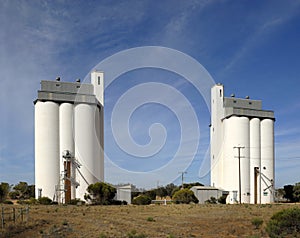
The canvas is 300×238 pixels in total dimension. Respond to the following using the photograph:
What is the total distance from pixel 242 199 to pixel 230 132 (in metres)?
13.7

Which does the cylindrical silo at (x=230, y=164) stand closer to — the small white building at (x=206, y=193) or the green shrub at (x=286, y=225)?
the small white building at (x=206, y=193)

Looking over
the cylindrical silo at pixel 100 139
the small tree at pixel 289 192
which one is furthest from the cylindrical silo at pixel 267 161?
the cylindrical silo at pixel 100 139

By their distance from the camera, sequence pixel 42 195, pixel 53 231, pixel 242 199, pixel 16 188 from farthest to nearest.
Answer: pixel 16 188
pixel 242 199
pixel 42 195
pixel 53 231

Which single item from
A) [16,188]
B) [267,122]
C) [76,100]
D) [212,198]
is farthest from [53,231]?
[16,188]

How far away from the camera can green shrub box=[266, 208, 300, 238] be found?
25.8 meters

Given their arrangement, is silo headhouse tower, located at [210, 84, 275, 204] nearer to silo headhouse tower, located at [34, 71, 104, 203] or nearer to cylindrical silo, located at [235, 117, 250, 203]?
cylindrical silo, located at [235, 117, 250, 203]

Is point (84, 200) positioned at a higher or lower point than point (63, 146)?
lower

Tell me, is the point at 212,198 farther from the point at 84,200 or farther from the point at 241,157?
the point at 84,200

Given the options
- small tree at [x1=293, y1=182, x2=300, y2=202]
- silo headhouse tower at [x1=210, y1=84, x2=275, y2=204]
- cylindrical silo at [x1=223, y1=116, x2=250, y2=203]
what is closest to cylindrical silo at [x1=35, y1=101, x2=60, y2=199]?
silo headhouse tower at [x1=210, y1=84, x2=275, y2=204]

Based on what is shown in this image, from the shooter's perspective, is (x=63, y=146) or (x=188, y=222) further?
(x=63, y=146)

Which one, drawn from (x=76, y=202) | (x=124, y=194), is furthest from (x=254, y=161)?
(x=76, y=202)

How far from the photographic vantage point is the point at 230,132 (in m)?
81.7

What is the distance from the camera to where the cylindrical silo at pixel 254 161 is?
3174 inches

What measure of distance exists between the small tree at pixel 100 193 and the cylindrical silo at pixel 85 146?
3987mm
